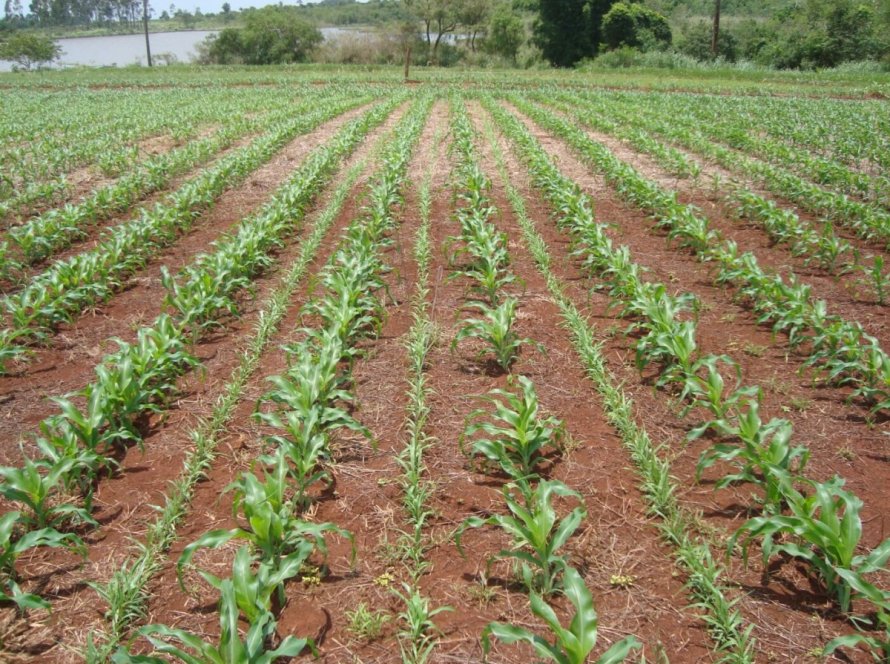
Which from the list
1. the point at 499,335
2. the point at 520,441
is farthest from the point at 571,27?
the point at 520,441

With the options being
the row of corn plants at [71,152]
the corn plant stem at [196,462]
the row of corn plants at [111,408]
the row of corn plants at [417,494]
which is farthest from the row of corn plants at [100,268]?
the row of corn plants at [417,494]

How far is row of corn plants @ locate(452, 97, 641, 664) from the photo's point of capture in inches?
85.0

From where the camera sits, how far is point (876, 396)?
4184 mm

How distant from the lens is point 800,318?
4840 mm

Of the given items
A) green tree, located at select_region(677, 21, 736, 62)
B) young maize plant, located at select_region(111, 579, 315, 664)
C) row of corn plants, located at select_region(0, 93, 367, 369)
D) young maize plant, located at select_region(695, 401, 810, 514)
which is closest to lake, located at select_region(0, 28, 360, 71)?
green tree, located at select_region(677, 21, 736, 62)

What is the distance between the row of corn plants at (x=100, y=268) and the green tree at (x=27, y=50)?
62.1m

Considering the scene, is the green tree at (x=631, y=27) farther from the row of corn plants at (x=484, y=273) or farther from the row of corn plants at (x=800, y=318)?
the row of corn plants at (x=800, y=318)

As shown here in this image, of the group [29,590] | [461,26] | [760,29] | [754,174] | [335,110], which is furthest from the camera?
→ [461,26]

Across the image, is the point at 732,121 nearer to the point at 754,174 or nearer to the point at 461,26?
the point at 754,174

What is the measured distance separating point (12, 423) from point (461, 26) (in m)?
59.7

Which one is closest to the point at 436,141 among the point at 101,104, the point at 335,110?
the point at 335,110

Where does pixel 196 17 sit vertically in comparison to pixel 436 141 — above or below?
above

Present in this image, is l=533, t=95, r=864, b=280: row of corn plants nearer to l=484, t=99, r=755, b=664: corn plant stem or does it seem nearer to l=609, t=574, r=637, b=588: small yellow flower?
l=484, t=99, r=755, b=664: corn plant stem

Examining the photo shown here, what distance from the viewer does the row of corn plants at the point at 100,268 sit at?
17.0ft
